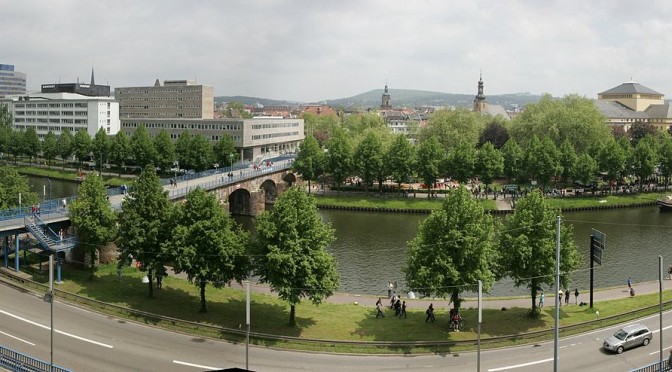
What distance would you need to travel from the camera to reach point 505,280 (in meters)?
59.5

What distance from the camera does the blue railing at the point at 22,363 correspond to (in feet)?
95.5

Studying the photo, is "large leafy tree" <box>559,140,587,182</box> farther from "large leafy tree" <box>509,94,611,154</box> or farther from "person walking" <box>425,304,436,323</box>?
"person walking" <box>425,304,436,323</box>

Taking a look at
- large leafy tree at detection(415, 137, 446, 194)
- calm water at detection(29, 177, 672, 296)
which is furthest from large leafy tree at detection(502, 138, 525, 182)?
calm water at detection(29, 177, 672, 296)

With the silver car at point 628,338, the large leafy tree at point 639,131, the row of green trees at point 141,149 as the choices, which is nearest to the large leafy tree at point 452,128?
the row of green trees at point 141,149

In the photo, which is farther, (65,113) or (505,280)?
(65,113)

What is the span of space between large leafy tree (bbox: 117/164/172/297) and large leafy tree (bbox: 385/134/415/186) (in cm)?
6356

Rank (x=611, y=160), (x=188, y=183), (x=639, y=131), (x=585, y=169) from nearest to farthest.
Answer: (x=188, y=183), (x=585, y=169), (x=611, y=160), (x=639, y=131)

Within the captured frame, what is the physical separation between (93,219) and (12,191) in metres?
15.1

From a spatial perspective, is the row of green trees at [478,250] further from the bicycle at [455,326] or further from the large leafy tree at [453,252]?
the bicycle at [455,326]

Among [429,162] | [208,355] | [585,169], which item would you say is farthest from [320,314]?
[585,169]

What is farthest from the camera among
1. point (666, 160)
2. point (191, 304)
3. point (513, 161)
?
point (666, 160)

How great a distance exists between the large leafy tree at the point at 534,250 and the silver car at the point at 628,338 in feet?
19.7

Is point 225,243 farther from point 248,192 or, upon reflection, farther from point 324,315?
point 248,192

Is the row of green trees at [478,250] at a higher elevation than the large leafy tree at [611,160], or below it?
below
